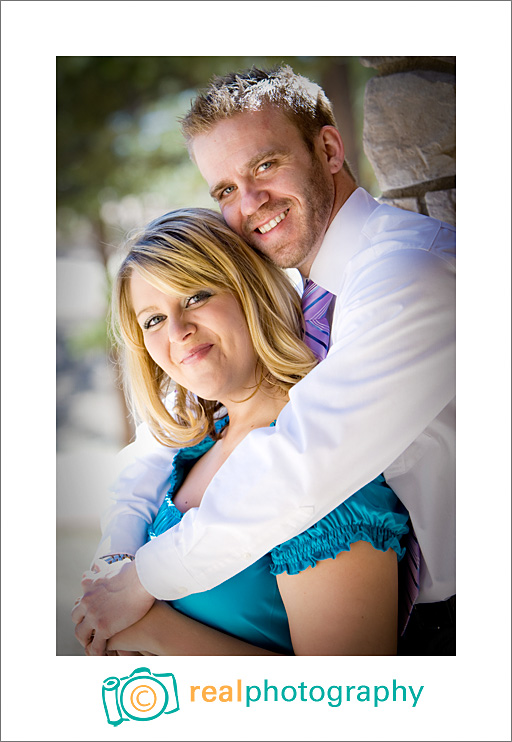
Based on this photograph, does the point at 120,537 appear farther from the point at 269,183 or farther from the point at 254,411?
the point at 269,183

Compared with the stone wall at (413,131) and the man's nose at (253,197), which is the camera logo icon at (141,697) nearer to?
the man's nose at (253,197)

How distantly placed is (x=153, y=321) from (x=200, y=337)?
6.5 inches

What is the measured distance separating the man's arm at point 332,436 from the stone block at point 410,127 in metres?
0.44

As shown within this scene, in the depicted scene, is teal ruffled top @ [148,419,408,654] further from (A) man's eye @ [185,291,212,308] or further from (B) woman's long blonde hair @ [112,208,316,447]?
(A) man's eye @ [185,291,212,308]

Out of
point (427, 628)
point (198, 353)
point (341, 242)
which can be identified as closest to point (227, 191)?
point (341, 242)

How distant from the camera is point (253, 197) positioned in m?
1.80

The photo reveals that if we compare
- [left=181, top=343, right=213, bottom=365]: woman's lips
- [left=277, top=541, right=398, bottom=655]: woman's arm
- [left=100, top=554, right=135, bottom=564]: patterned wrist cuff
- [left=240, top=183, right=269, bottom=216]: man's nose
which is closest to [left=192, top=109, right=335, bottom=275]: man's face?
[left=240, top=183, right=269, bottom=216]: man's nose

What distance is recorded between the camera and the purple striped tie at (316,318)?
1851 mm

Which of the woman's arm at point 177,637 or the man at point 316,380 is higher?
the man at point 316,380

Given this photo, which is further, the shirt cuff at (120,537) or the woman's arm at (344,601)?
the shirt cuff at (120,537)

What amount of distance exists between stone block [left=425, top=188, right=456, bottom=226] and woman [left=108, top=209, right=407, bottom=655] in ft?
1.97

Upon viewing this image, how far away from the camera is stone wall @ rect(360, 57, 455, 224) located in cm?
185

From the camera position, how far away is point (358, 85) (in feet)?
6.49

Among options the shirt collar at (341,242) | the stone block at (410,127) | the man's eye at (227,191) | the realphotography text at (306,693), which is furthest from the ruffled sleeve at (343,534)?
the stone block at (410,127)
